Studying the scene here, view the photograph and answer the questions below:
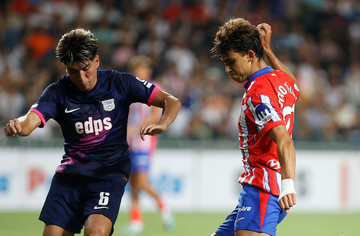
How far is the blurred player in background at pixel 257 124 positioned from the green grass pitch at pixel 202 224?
382 centimetres

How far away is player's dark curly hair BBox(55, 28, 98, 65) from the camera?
355cm

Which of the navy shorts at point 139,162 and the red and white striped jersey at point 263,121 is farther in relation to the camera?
the navy shorts at point 139,162

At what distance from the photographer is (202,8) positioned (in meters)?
13.5

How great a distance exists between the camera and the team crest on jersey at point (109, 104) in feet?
12.6

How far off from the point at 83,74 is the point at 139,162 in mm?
4022

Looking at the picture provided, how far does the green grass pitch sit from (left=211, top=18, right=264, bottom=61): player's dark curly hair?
419 centimetres

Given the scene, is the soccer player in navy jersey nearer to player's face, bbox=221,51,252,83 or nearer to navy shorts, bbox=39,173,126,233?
navy shorts, bbox=39,173,126,233

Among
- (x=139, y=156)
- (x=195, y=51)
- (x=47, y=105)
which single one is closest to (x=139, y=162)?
(x=139, y=156)

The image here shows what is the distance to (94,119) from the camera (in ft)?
12.5

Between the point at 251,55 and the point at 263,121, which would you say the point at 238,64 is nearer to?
the point at 251,55

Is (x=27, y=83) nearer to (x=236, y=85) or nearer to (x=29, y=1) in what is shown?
(x=29, y=1)

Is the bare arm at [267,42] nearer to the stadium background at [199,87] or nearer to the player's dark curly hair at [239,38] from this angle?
the player's dark curly hair at [239,38]

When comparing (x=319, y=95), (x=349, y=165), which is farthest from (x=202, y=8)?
(x=349, y=165)

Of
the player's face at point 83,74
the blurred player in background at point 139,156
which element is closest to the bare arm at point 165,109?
the player's face at point 83,74
